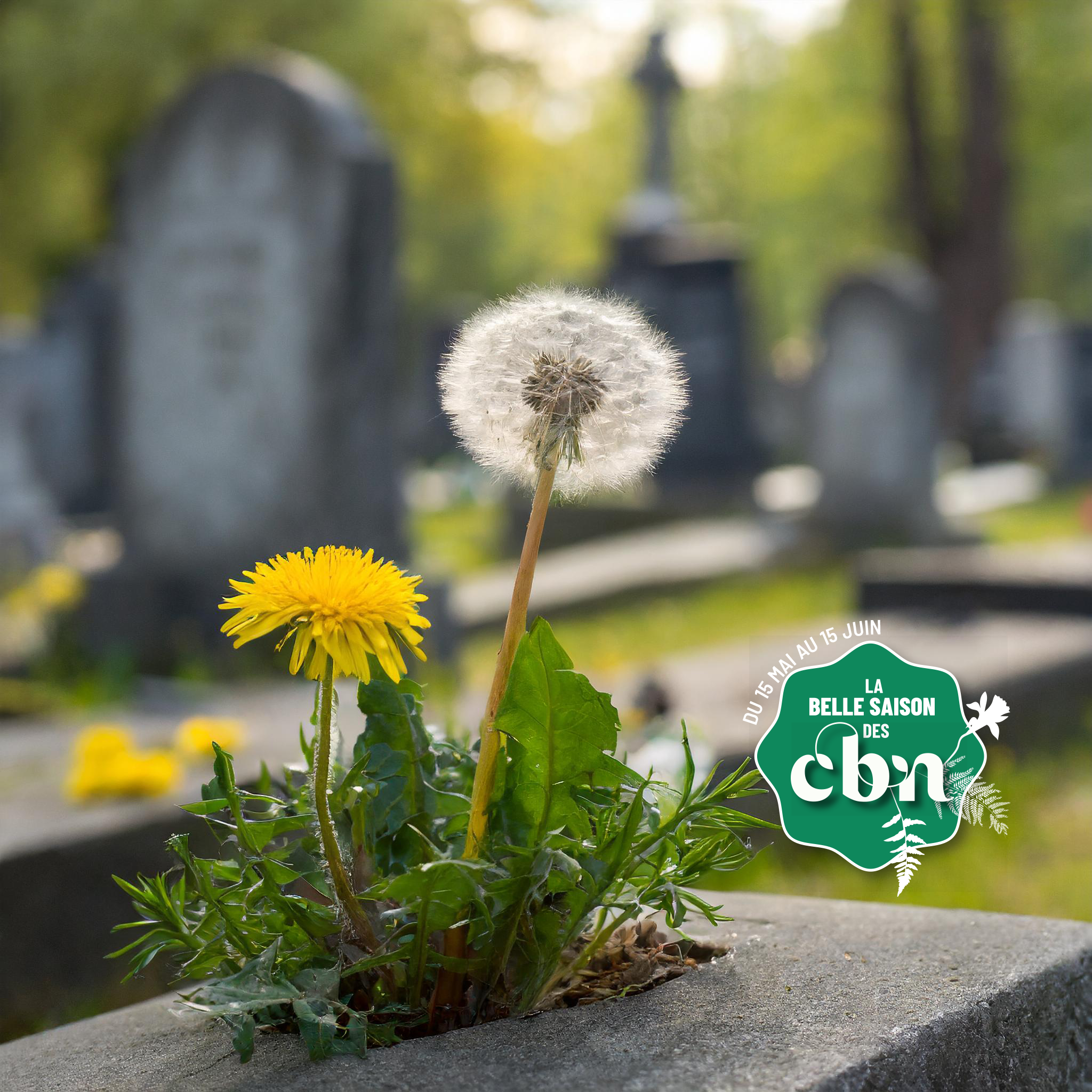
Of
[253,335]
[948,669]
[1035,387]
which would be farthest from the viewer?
[1035,387]

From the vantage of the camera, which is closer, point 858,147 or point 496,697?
point 496,697

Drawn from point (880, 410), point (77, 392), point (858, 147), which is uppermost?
point (858, 147)

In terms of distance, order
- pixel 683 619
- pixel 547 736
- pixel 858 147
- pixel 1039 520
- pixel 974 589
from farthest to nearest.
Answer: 1. pixel 858 147
2. pixel 1039 520
3. pixel 683 619
4. pixel 974 589
5. pixel 547 736

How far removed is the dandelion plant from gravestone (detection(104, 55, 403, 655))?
12.6 ft

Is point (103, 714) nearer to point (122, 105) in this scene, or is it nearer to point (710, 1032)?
point (710, 1032)

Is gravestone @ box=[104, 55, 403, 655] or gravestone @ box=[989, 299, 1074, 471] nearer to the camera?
gravestone @ box=[104, 55, 403, 655]

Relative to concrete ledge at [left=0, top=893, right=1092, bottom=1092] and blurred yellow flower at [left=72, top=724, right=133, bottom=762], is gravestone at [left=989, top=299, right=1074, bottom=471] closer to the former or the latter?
blurred yellow flower at [left=72, top=724, right=133, bottom=762]

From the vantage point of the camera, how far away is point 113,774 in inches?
105

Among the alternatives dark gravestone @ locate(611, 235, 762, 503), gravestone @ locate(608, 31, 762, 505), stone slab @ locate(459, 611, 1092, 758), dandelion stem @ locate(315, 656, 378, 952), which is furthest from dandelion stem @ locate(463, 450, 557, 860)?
dark gravestone @ locate(611, 235, 762, 503)

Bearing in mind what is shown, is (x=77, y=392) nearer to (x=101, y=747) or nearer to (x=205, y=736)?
(x=101, y=747)

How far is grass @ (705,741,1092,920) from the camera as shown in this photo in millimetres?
2857

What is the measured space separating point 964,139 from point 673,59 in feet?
19.0

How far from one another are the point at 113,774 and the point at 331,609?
1.69 meters

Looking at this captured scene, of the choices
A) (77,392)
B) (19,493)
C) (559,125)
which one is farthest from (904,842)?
(559,125)
